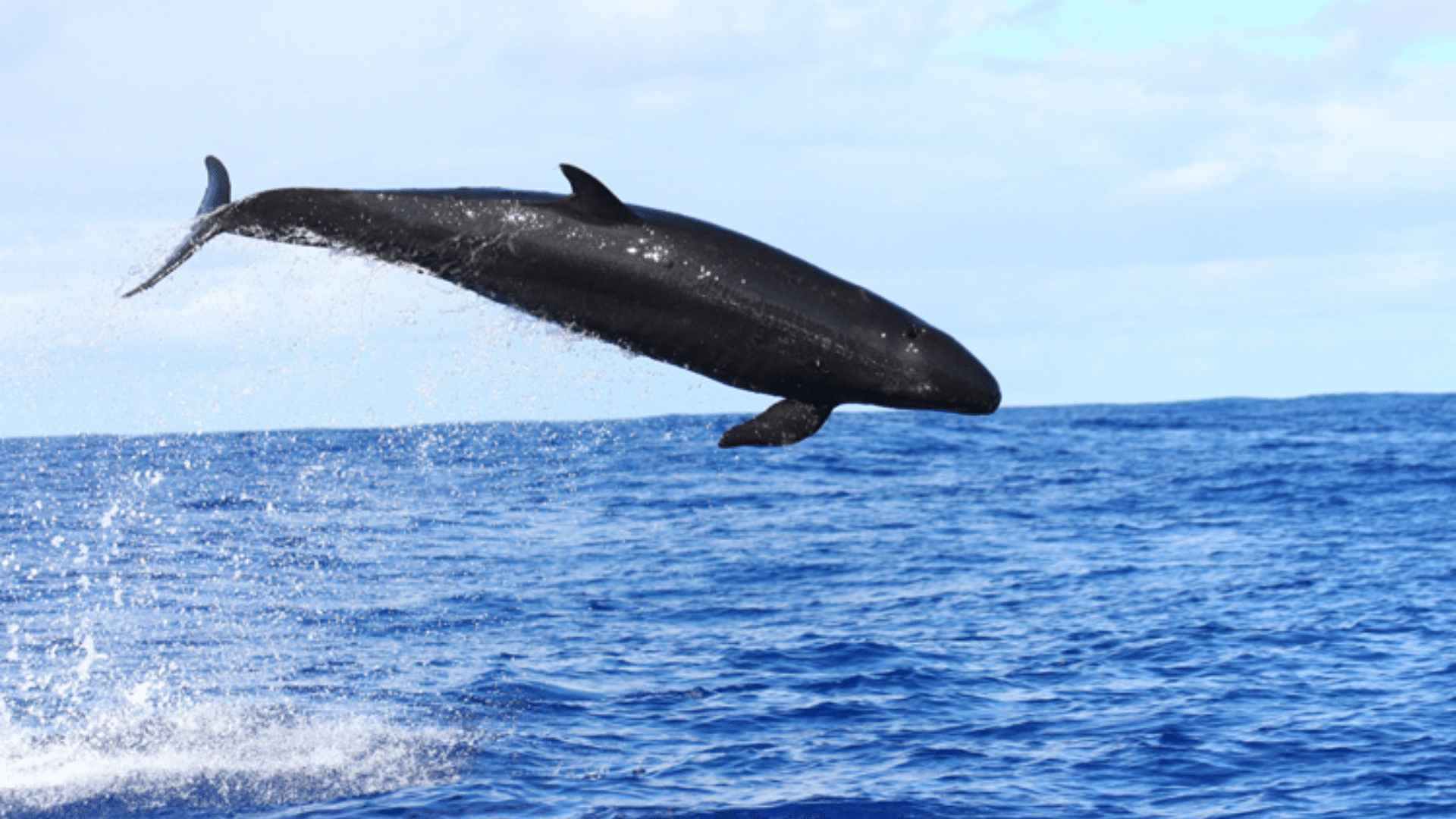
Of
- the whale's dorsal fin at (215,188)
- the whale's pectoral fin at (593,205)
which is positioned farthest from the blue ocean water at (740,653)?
the whale's pectoral fin at (593,205)

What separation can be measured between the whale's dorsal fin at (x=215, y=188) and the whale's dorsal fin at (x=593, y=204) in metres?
3.11

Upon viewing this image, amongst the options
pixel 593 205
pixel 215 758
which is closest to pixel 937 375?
pixel 593 205

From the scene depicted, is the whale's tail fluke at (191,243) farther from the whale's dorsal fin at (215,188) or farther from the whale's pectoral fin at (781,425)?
the whale's pectoral fin at (781,425)

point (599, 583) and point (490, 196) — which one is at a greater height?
point (490, 196)

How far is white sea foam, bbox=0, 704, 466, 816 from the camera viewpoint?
18.4m

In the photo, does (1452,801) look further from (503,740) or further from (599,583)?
(599,583)

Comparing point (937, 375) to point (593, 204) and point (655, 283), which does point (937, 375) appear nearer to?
point (655, 283)

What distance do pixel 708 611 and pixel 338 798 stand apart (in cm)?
1535

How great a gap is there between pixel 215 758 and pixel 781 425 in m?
13.5

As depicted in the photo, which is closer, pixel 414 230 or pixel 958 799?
pixel 414 230

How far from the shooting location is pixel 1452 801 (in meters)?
18.3

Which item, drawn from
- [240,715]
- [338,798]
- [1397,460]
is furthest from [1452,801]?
[1397,460]

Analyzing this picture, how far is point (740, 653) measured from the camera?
91.4 feet

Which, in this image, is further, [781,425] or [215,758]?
[215,758]
